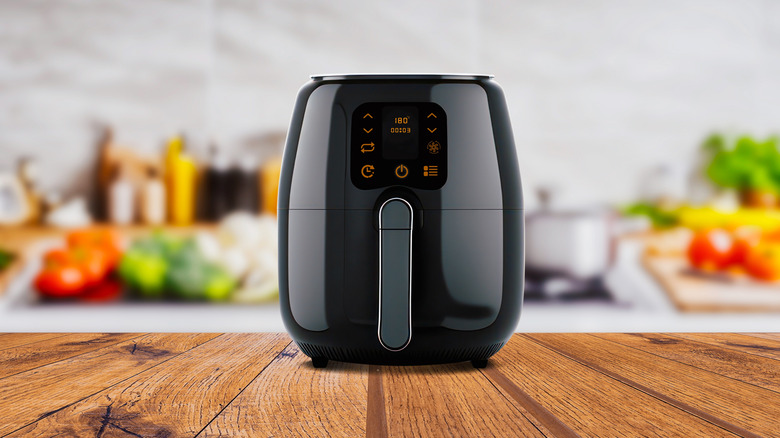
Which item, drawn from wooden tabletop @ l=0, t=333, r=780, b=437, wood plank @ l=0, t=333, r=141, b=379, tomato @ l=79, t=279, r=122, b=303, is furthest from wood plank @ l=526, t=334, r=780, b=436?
tomato @ l=79, t=279, r=122, b=303

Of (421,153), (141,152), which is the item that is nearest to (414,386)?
(421,153)

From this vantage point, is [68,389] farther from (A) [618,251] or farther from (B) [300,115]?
(A) [618,251]

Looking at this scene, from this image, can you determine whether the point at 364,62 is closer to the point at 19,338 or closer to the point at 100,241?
the point at 100,241

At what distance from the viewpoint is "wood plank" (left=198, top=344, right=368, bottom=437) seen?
13.1 inches

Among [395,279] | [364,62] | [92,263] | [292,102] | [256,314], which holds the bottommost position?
[256,314]

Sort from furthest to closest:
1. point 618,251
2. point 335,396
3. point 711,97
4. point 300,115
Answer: point 711,97 < point 618,251 < point 300,115 < point 335,396

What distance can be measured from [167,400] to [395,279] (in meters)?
0.18

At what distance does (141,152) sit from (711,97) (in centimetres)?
164

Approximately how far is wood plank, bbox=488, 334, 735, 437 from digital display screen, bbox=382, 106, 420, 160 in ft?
0.59

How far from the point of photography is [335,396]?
0.41 metres

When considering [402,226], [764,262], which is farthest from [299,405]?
[764,262]

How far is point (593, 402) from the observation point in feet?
1.26

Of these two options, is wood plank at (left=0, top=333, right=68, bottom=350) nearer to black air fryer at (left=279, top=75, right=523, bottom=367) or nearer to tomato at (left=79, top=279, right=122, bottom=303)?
black air fryer at (left=279, top=75, right=523, bottom=367)

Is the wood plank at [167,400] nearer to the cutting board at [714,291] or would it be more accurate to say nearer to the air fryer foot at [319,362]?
the air fryer foot at [319,362]
